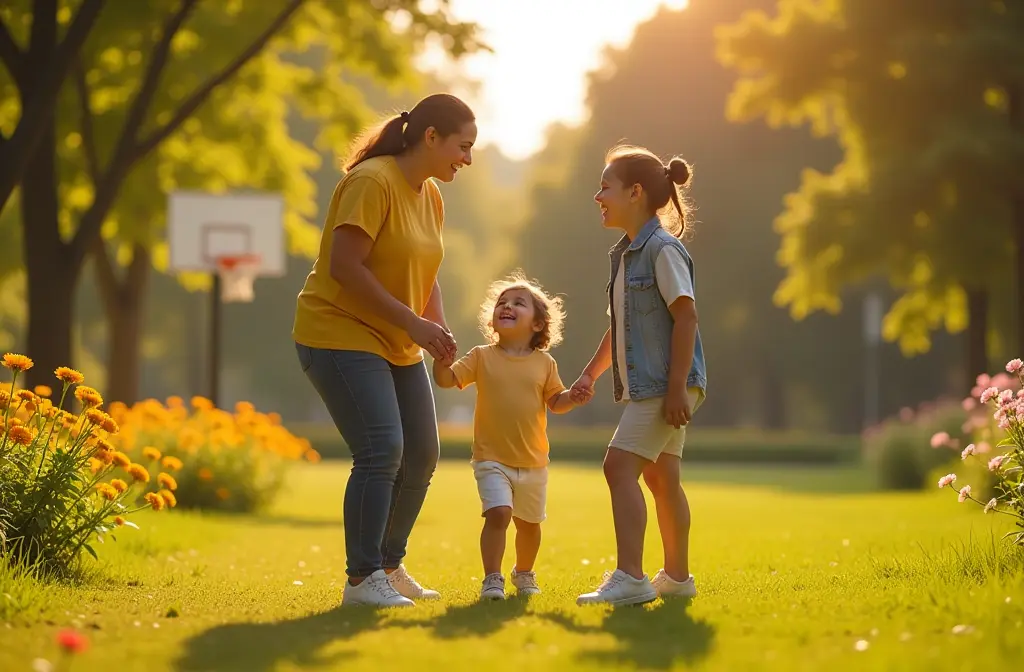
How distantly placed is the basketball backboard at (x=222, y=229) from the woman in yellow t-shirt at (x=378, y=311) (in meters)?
14.0

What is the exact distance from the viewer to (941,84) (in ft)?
71.1

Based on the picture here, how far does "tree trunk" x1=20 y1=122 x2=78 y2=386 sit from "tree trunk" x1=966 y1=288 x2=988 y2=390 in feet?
53.2

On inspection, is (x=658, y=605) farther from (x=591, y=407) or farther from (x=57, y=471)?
(x=591, y=407)

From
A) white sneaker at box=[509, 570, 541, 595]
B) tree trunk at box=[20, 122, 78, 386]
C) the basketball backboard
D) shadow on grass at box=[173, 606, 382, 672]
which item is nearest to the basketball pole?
the basketball backboard

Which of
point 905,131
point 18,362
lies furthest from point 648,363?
point 905,131

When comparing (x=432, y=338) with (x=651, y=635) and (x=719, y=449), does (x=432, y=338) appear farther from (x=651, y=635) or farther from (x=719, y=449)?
(x=719, y=449)

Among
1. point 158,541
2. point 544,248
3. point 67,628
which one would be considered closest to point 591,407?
point 544,248

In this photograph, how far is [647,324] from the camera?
237 inches

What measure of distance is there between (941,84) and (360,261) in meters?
17.9

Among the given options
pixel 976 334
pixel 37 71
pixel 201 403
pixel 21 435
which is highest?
pixel 37 71

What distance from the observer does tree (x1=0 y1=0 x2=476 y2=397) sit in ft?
43.0

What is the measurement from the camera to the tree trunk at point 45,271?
12930 mm

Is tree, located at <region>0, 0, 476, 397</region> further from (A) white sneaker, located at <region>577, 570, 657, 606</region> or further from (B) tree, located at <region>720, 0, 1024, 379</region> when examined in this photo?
(A) white sneaker, located at <region>577, 570, 657, 606</region>

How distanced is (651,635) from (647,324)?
149cm
